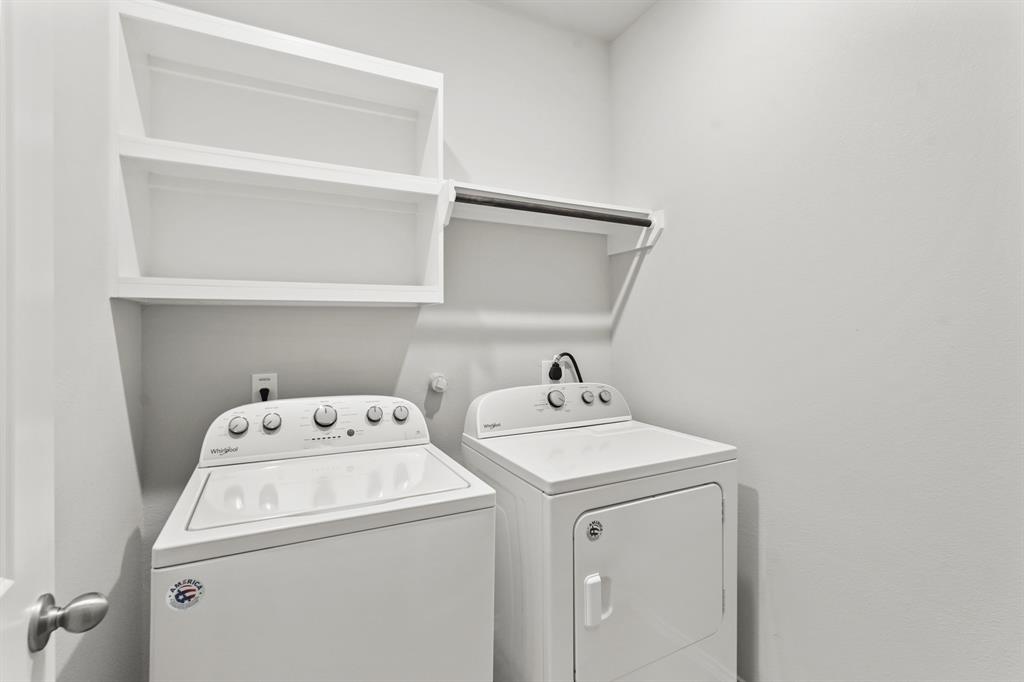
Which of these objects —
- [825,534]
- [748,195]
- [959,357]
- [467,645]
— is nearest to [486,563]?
[467,645]

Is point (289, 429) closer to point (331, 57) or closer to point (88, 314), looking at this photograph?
point (88, 314)

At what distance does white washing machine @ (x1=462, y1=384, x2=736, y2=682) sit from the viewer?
1.18 metres

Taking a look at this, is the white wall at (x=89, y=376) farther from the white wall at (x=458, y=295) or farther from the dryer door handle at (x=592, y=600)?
the dryer door handle at (x=592, y=600)

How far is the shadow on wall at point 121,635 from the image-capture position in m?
0.96

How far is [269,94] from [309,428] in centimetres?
112

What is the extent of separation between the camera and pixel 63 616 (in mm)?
542

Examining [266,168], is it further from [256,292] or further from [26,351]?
[26,351]

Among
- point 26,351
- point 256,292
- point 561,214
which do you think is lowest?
point 26,351

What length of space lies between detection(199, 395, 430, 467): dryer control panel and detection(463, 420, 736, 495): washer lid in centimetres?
28

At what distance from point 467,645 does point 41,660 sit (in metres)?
0.74

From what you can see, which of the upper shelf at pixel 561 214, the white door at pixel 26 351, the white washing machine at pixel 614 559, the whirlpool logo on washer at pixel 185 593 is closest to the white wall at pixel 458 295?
the upper shelf at pixel 561 214

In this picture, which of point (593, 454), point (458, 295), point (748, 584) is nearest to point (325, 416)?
point (458, 295)

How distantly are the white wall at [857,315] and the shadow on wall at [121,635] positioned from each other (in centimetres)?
178

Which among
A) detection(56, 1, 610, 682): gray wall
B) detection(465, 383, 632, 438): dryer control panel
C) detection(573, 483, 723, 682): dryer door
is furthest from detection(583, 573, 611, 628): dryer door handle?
detection(56, 1, 610, 682): gray wall
